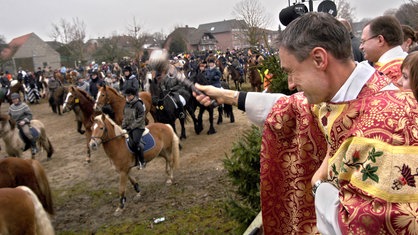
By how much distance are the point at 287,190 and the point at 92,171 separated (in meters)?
7.59

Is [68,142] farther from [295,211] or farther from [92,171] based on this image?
[295,211]

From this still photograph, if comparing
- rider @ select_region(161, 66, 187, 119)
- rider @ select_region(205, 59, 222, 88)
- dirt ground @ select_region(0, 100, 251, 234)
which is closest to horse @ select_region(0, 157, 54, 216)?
dirt ground @ select_region(0, 100, 251, 234)

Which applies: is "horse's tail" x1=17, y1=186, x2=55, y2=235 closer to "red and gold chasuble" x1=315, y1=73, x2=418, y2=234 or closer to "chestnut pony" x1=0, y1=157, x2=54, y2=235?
"chestnut pony" x1=0, y1=157, x2=54, y2=235

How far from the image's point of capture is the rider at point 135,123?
676 centimetres

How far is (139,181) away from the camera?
7.69 m

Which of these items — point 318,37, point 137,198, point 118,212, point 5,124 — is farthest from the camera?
point 5,124

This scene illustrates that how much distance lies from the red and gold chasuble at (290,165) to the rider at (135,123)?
4926 millimetres

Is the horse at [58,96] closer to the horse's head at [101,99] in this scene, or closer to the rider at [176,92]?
the horse's head at [101,99]

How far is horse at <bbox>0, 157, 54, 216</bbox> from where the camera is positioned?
557 centimetres

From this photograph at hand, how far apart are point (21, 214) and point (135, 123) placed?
3.01 meters

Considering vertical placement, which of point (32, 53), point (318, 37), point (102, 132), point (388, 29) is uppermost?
point (32, 53)

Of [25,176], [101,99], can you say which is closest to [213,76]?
[101,99]

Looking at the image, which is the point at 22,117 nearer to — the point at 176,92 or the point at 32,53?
the point at 176,92

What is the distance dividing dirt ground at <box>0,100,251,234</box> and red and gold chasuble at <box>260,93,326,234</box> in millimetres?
3924
